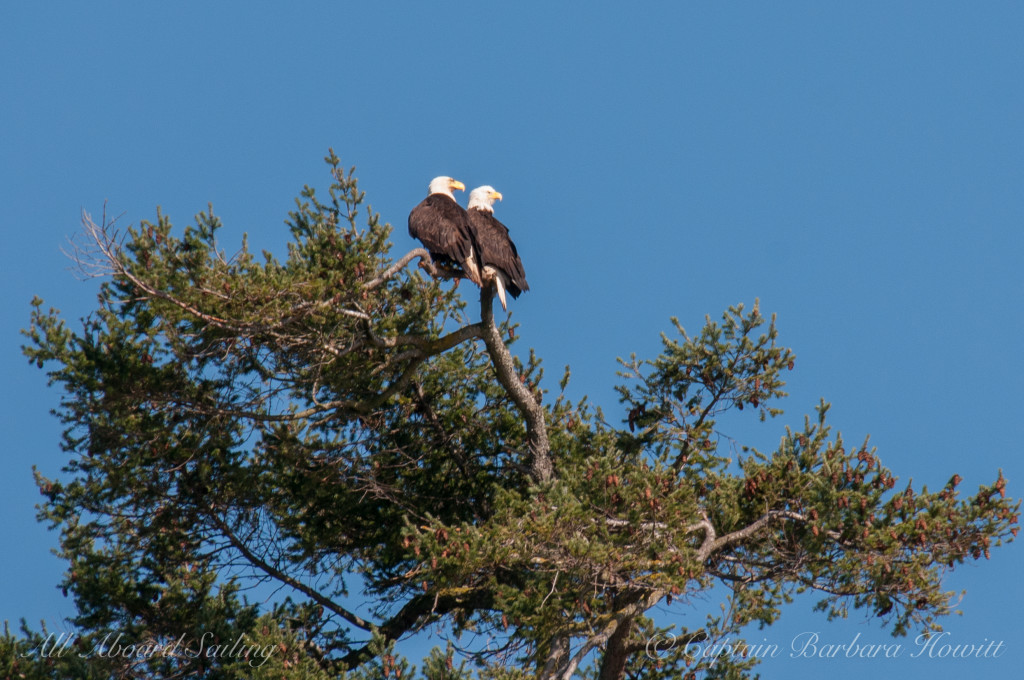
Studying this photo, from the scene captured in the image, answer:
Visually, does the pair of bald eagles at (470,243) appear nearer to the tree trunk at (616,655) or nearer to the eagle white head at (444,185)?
the eagle white head at (444,185)

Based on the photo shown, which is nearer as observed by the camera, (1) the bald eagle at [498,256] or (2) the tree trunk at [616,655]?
(1) the bald eagle at [498,256]

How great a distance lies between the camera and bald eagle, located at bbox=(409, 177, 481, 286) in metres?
11.5

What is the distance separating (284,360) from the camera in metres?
11.0

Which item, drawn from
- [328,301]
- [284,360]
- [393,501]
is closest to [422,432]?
[393,501]

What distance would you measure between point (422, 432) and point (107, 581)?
11.5 feet

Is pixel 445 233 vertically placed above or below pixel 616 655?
above

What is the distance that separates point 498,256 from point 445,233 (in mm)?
572

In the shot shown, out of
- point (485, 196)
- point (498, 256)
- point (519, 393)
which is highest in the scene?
point (485, 196)

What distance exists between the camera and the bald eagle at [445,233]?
452 inches

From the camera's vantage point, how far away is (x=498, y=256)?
458 inches

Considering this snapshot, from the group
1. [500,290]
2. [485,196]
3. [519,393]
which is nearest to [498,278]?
[500,290]

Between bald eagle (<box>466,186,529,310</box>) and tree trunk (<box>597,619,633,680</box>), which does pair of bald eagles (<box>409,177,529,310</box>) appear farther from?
tree trunk (<box>597,619,633,680</box>)

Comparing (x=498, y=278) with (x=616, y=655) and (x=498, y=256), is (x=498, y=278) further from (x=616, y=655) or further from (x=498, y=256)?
(x=616, y=655)

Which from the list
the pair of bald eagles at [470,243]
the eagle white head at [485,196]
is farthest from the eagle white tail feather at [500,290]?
the eagle white head at [485,196]
